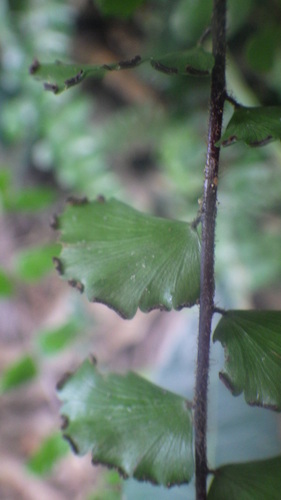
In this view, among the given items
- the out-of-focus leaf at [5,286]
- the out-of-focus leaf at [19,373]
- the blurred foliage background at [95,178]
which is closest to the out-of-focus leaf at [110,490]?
the blurred foliage background at [95,178]

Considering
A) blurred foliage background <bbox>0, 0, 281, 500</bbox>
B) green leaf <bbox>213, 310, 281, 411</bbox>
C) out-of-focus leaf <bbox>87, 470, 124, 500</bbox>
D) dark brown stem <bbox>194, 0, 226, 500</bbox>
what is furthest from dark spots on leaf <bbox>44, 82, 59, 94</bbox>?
out-of-focus leaf <bbox>87, 470, 124, 500</bbox>

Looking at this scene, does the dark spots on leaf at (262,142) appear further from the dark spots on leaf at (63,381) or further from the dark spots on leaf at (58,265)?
the dark spots on leaf at (63,381)

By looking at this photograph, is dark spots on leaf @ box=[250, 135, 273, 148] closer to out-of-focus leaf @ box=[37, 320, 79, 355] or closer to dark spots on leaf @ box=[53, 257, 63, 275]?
dark spots on leaf @ box=[53, 257, 63, 275]

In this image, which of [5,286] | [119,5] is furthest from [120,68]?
[5,286]

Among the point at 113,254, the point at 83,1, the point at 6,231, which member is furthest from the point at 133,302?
the point at 6,231

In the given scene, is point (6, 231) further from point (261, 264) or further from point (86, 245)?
point (86, 245)

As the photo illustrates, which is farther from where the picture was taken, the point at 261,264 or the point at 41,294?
the point at 41,294
